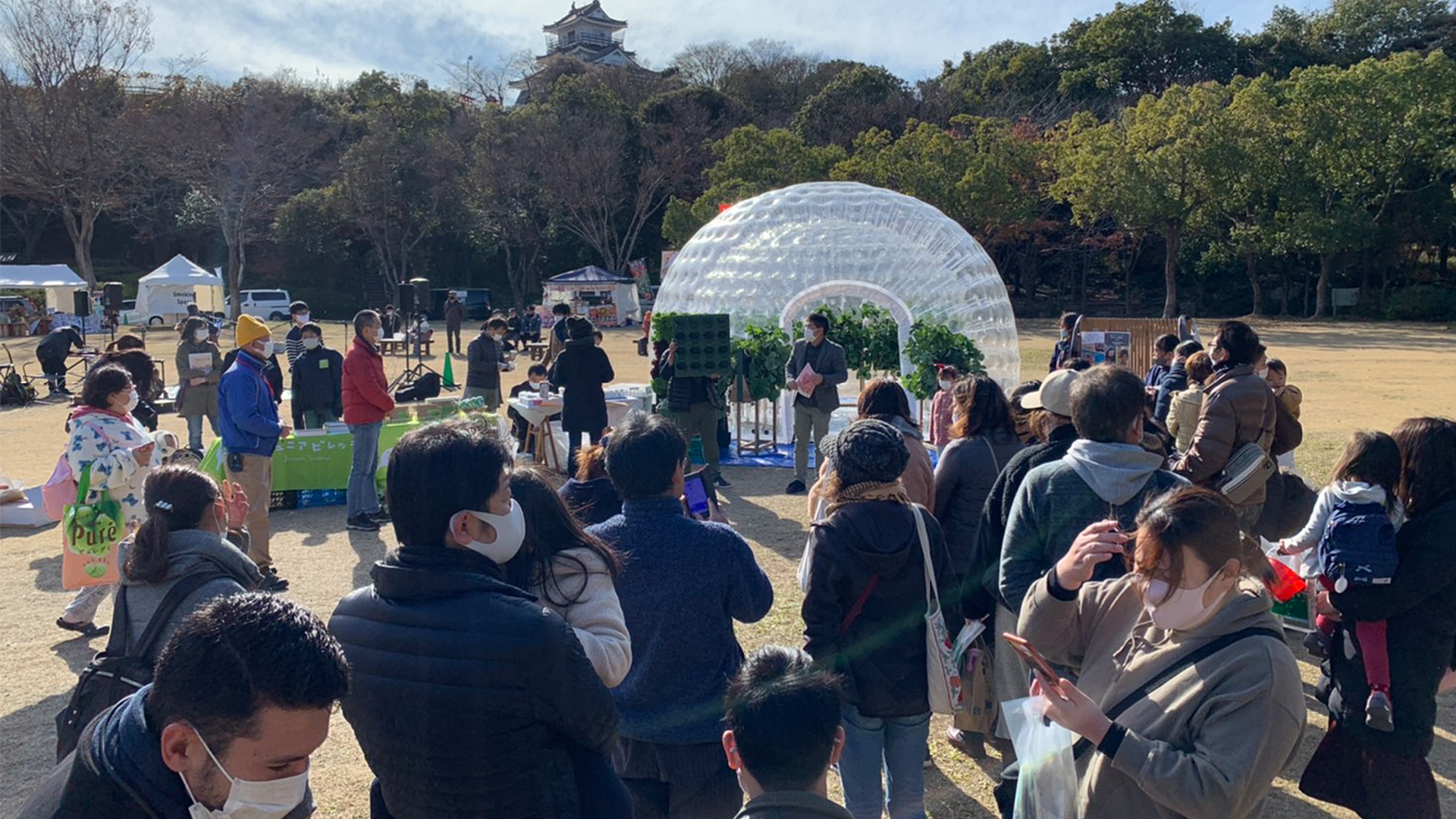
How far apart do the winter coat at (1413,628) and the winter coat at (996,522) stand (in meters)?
1.04

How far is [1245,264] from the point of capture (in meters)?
38.4

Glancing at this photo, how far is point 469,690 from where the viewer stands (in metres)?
2.01

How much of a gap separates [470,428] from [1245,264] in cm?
4167

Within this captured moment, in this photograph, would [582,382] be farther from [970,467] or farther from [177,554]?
[177,554]

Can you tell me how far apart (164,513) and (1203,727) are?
10.2 feet

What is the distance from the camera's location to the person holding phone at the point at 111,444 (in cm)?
568

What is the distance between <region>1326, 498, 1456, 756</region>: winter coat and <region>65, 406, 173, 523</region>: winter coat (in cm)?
578

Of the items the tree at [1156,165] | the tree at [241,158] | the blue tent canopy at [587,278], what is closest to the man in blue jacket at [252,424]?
the blue tent canopy at [587,278]

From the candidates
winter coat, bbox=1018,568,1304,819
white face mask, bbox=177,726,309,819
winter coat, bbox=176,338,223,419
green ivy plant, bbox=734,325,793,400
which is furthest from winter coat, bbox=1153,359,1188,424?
winter coat, bbox=176,338,223,419

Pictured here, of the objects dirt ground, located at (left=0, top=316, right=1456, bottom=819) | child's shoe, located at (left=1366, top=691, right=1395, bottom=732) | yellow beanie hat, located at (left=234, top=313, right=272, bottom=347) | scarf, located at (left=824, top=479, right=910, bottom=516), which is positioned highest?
yellow beanie hat, located at (left=234, top=313, right=272, bottom=347)

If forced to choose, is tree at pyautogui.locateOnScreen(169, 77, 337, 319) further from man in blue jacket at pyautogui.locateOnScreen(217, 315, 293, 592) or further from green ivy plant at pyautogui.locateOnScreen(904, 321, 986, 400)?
man in blue jacket at pyautogui.locateOnScreen(217, 315, 293, 592)

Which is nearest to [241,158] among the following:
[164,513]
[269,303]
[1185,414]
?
[269,303]

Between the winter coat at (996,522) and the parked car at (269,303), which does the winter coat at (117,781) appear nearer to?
the winter coat at (996,522)

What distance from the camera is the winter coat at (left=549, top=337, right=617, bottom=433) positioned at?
9.61 metres
